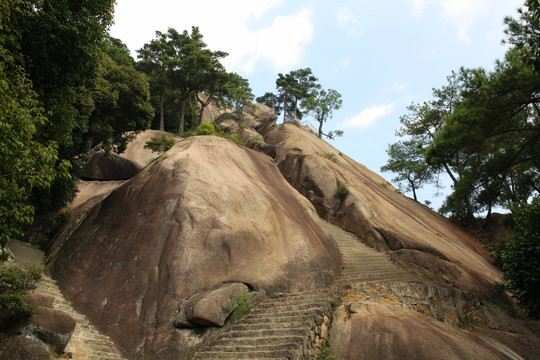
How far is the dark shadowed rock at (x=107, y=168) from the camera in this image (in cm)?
2297

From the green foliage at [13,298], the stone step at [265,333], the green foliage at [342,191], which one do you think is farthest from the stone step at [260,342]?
the green foliage at [342,191]

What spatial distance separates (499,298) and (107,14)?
16277 millimetres

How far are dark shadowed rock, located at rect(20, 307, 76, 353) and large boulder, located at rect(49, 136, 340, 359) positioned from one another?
4.51 ft

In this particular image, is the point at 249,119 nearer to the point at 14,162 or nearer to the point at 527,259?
the point at 527,259

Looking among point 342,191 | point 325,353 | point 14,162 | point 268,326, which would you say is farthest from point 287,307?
point 342,191

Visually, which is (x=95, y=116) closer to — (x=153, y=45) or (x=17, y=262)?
(x=17, y=262)

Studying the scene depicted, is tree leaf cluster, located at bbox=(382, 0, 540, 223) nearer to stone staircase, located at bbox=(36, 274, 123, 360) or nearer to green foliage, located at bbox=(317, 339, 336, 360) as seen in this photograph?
green foliage, located at bbox=(317, 339, 336, 360)

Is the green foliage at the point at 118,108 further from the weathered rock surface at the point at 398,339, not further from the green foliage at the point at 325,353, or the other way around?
the weathered rock surface at the point at 398,339

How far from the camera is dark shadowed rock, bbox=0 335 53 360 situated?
5992mm

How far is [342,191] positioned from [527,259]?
992cm

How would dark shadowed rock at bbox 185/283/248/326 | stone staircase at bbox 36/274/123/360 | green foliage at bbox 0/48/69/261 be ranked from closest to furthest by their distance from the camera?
green foliage at bbox 0/48/69/261, stone staircase at bbox 36/274/123/360, dark shadowed rock at bbox 185/283/248/326

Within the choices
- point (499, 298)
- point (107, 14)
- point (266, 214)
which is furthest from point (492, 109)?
point (107, 14)

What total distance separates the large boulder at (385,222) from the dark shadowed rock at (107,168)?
11.0m

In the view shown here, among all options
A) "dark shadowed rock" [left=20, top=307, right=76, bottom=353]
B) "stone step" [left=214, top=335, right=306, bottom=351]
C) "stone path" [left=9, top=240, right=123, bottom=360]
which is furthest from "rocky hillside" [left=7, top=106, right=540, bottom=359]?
"dark shadowed rock" [left=20, top=307, right=76, bottom=353]
